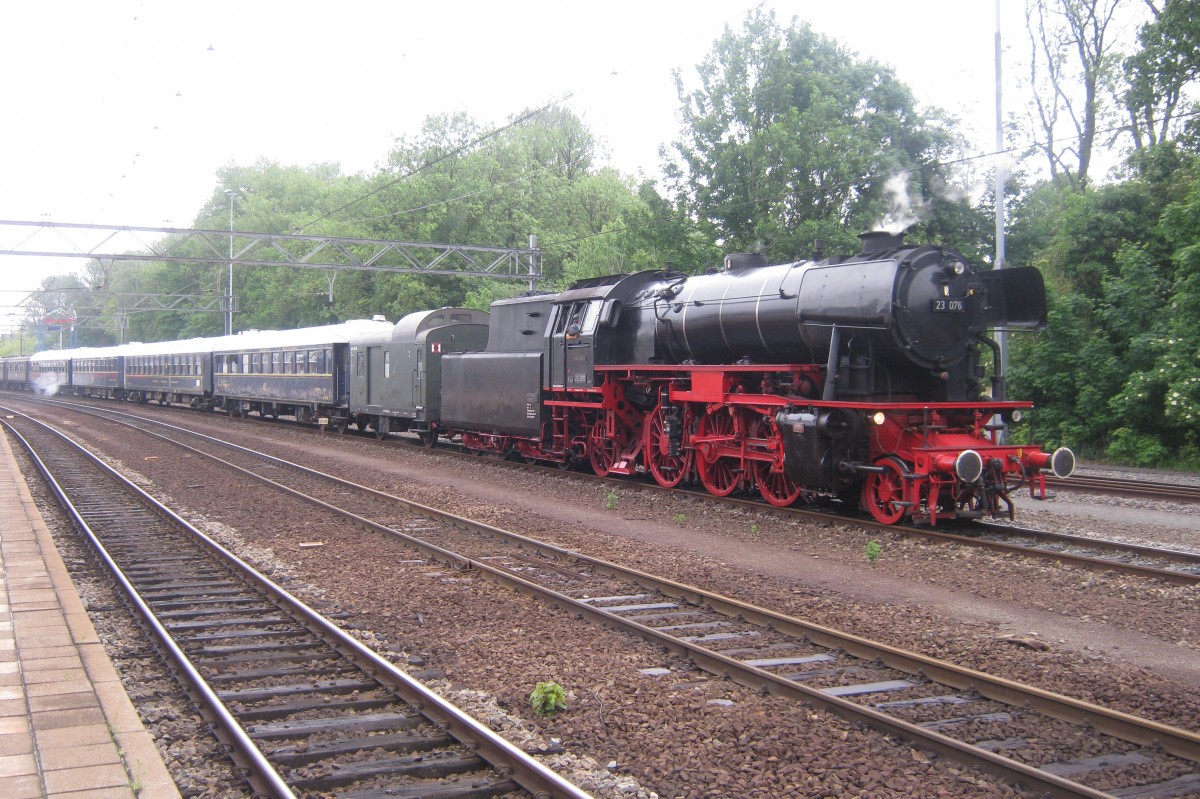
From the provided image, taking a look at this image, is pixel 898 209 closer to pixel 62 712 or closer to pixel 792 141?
pixel 62 712

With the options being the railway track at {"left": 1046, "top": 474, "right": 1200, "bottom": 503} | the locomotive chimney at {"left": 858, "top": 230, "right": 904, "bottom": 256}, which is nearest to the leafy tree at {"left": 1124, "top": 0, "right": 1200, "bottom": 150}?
the railway track at {"left": 1046, "top": 474, "right": 1200, "bottom": 503}

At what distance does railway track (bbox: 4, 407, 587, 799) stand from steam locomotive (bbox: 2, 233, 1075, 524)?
6.23 meters

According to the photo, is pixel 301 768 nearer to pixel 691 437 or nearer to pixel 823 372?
pixel 823 372

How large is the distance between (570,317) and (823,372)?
579cm

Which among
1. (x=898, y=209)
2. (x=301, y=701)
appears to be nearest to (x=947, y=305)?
(x=898, y=209)

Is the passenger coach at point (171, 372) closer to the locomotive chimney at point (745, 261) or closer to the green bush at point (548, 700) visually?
the locomotive chimney at point (745, 261)

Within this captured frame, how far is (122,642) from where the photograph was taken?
6727 millimetres

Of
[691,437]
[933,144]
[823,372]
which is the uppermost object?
[933,144]

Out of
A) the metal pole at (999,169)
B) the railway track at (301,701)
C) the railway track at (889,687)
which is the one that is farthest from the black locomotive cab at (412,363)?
the railway track at (889,687)

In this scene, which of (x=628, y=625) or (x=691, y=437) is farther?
(x=691, y=437)

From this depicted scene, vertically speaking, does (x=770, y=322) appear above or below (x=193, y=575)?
above

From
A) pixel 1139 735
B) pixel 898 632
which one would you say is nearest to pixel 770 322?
pixel 898 632

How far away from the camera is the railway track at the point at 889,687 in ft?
14.4

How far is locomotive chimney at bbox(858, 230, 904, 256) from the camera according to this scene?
1133 cm
